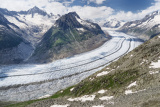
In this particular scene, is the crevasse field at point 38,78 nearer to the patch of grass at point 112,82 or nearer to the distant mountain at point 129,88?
the patch of grass at point 112,82

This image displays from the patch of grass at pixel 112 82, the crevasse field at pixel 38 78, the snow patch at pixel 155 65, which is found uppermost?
the snow patch at pixel 155 65

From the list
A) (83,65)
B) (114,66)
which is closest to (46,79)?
(83,65)

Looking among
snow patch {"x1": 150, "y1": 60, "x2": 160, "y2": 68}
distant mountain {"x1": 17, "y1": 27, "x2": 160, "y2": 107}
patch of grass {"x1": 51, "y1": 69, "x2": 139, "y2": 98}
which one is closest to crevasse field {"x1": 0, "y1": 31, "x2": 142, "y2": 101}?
patch of grass {"x1": 51, "y1": 69, "x2": 139, "y2": 98}

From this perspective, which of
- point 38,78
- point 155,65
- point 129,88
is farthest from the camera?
point 38,78

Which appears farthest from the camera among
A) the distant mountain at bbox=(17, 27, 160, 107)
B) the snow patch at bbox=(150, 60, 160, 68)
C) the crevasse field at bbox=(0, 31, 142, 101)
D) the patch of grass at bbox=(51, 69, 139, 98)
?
the crevasse field at bbox=(0, 31, 142, 101)

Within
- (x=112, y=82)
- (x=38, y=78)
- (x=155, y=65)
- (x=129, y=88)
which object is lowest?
(x=38, y=78)

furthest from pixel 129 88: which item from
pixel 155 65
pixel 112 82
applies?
pixel 155 65

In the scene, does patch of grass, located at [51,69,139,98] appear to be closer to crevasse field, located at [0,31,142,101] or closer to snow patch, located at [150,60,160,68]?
snow patch, located at [150,60,160,68]

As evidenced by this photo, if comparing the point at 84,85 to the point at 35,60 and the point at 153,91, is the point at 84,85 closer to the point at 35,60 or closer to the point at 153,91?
the point at 153,91

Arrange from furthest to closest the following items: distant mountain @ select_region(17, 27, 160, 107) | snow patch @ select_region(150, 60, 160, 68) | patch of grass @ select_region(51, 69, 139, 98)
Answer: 1. snow patch @ select_region(150, 60, 160, 68)
2. patch of grass @ select_region(51, 69, 139, 98)
3. distant mountain @ select_region(17, 27, 160, 107)

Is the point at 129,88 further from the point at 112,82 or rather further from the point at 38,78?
the point at 38,78

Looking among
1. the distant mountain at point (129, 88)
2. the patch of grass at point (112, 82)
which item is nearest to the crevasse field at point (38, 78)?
the patch of grass at point (112, 82)
